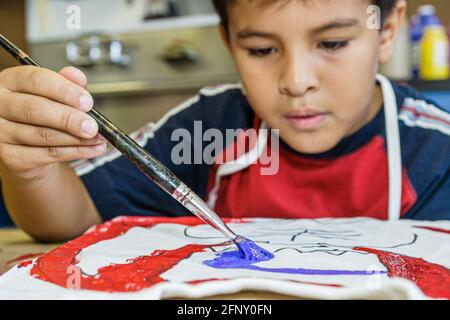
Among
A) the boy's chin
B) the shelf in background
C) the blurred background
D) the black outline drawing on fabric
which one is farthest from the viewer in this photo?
the blurred background

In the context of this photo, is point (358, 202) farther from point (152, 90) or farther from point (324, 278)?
point (152, 90)

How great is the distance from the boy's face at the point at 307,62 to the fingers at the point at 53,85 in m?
0.24

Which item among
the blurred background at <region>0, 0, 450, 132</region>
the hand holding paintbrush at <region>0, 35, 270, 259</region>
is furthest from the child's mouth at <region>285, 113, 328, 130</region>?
the blurred background at <region>0, 0, 450, 132</region>

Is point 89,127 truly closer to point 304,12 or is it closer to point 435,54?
point 304,12

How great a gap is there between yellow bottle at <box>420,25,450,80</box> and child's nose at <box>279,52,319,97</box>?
994 mm

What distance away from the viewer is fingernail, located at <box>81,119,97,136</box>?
479mm

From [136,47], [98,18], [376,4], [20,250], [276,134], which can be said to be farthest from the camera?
[98,18]

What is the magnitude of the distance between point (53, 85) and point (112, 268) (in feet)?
0.65

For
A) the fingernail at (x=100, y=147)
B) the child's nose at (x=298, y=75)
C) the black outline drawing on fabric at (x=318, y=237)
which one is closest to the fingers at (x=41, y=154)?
the fingernail at (x=100, y=147)

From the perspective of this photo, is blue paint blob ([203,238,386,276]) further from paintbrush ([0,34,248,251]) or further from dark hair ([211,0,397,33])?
dark hair ([211,0,397,33])

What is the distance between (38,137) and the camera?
53 cm

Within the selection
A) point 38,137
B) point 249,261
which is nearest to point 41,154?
point 38,137

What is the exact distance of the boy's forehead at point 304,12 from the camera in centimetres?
62
